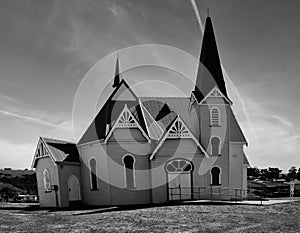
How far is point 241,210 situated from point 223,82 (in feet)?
43.3

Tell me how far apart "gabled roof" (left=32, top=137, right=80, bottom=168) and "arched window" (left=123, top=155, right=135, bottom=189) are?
5.29 m

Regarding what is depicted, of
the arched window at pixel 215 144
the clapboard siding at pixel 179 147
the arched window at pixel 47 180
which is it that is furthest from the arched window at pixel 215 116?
the arched window at pixel 47 180

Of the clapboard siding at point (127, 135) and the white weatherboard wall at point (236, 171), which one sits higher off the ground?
the clapboard siding at point (127, 135)

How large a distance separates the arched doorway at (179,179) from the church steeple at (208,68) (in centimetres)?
639

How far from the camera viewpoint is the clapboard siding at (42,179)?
2452cm

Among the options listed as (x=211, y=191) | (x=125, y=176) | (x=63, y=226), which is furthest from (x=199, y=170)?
(x=63, y=226)

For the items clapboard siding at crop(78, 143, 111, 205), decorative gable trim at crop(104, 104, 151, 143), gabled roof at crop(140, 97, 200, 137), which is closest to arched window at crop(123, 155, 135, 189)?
clapboard siding at crop(78, 143, 111, 205)

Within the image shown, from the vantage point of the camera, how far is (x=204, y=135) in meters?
24.4

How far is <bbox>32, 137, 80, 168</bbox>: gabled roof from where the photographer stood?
967 inches

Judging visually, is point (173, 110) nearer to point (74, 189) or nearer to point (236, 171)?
point (236, 171)

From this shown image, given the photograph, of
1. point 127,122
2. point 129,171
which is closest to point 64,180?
point 129,171

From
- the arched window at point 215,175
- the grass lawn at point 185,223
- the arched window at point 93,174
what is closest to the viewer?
the grass lawn at point 185,223

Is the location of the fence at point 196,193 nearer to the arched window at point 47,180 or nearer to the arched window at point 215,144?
the arched window at point 215,144

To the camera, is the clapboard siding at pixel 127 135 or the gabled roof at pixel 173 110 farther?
the gabled roof at pixel 173 110
